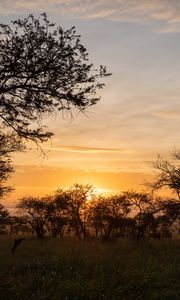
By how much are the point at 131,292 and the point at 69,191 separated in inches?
1729

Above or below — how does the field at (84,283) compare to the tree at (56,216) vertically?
below

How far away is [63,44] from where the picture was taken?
478 inches

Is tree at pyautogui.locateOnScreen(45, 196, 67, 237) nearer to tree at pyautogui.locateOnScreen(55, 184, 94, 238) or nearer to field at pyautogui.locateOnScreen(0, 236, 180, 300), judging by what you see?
tree at pyautogui.locateOnScreen(55, 184, 94, 238)

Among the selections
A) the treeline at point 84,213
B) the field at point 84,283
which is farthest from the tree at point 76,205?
the field at point 84,283

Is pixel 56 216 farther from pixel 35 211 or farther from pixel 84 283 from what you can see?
pixel 84 283

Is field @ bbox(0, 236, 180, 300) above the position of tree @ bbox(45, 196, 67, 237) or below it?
below

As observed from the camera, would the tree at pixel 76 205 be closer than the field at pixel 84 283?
Answer: No

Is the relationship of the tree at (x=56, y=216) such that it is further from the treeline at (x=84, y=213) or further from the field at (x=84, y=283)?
the field at (x=84, y=283)

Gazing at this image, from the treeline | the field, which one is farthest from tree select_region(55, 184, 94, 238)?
the field

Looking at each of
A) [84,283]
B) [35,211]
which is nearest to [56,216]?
[35,211]

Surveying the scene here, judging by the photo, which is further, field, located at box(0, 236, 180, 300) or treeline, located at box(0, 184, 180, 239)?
treeline, located at box(0, 184, 180, 239)

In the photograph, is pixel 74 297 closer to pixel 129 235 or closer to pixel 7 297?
pixel 7 297

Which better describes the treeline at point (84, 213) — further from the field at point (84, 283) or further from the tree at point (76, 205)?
the field at point (84, 283)

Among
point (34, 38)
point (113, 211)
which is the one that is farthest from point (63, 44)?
point (113, 211)
